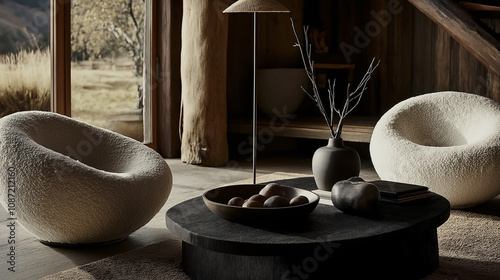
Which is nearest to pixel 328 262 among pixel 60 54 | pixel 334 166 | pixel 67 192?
pixel 334 166

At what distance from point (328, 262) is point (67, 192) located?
3.84 feet

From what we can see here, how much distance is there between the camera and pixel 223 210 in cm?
244

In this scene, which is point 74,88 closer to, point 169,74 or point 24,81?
point 24,81

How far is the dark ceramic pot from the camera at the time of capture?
119 inches

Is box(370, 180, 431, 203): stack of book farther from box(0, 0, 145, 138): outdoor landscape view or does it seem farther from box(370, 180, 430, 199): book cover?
box(0, 0, 145, 138): outdoor landscape view

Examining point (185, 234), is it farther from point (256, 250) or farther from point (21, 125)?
A: point (21, 125)

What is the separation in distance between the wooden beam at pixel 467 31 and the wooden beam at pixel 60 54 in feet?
8.60

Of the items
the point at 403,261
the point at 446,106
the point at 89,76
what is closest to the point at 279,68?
the point at 89,76

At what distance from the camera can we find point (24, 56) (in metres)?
4.62

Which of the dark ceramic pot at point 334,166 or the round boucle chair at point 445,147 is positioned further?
the round boucle chair at point 445,147

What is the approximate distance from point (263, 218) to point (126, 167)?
1.21 metres

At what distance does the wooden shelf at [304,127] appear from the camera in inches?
211

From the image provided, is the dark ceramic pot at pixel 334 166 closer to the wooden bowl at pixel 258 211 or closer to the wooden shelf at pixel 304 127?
the wooden bowl at pixel 258 211

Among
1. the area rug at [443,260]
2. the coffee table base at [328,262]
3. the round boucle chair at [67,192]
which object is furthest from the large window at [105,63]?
the coffee table base at [328,262]
